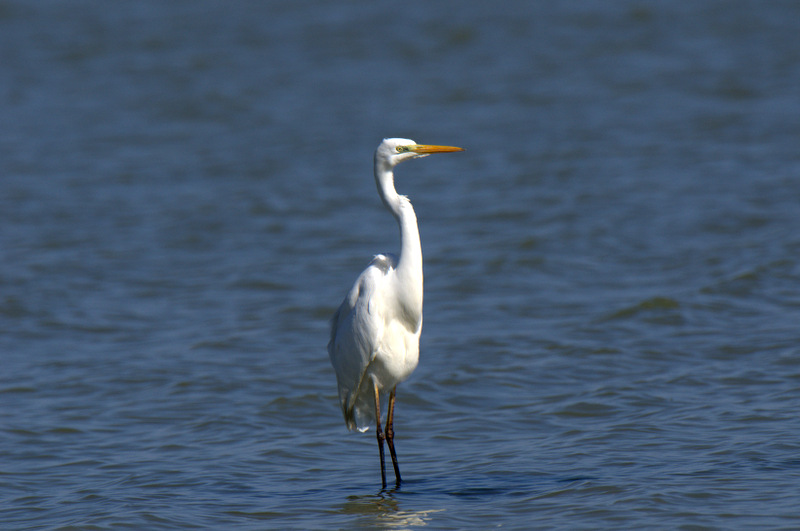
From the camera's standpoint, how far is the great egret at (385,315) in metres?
5.34

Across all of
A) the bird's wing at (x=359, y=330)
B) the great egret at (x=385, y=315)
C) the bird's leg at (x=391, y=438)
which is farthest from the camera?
the bird's leg at (x=391, y=438)

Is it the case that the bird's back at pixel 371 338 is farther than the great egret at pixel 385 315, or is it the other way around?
the bird's back at pixel 371 338

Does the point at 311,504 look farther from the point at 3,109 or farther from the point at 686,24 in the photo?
the point at 686,24

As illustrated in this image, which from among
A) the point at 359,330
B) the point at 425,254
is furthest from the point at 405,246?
the point at 425,254

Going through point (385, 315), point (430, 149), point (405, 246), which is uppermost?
point (430, 149)

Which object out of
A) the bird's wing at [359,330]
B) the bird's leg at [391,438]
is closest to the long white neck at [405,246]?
the bird's wing at [359,330]

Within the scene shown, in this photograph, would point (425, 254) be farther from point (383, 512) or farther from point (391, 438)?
point (383, 512)

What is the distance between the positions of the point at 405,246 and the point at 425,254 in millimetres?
5149

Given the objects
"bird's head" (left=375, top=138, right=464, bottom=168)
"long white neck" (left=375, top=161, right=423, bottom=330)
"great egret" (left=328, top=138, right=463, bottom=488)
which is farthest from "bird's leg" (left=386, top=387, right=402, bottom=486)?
"bird's head" (left=375, top=138, right=464, bottom=168)

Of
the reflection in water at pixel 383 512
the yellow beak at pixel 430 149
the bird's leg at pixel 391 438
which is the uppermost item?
the yellow beak at pixel 430 149

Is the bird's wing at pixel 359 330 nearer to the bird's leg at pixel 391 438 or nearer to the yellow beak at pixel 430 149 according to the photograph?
the bird's leg at pixel 391 438

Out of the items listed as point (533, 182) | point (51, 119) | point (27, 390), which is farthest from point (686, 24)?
point (27, 390)

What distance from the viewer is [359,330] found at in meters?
5.51

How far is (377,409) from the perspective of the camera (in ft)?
18.8
